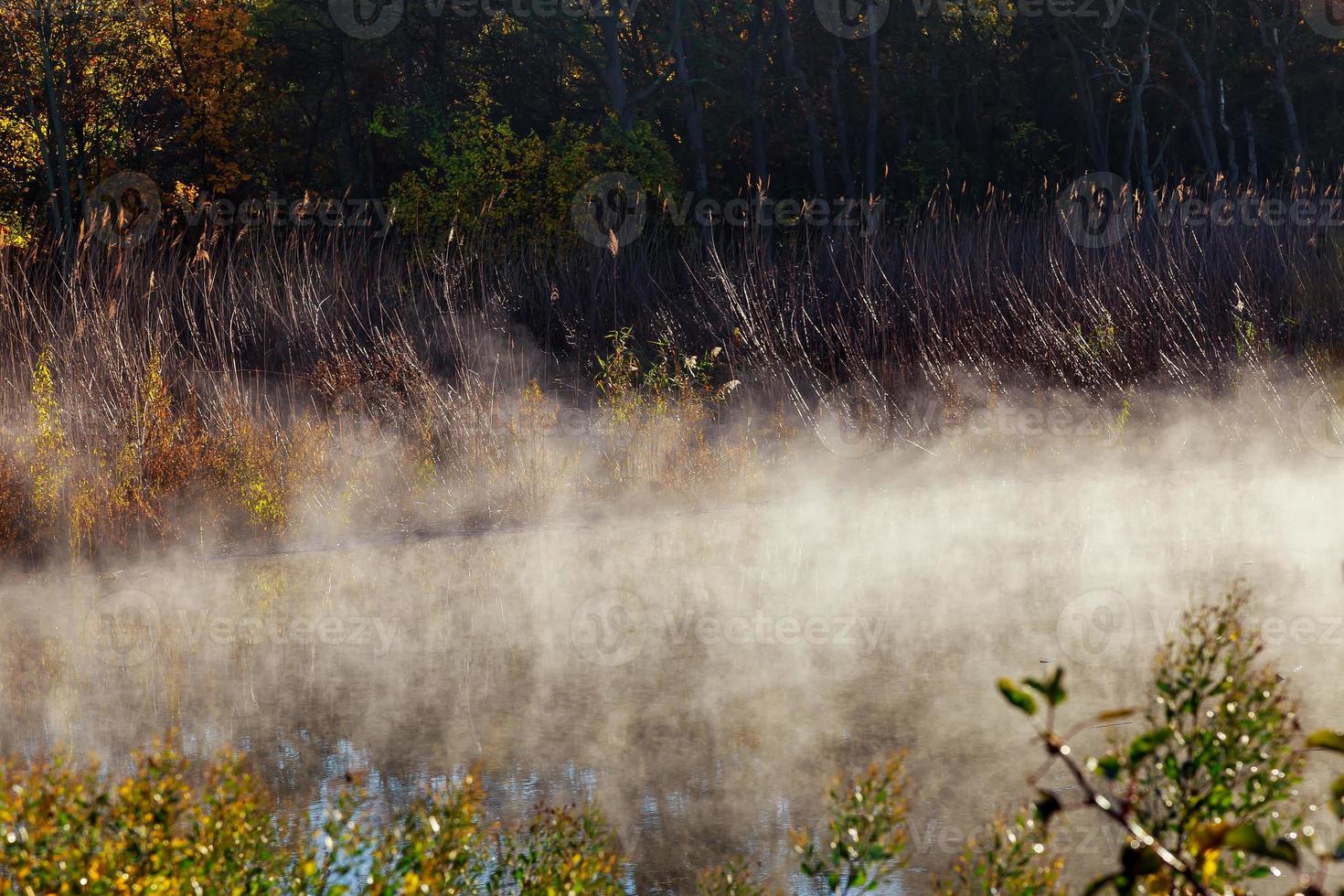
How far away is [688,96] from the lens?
1758cm

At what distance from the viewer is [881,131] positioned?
63.5ft

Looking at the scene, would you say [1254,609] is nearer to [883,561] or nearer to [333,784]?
[883,561]

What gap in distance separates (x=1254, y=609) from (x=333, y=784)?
2.63m

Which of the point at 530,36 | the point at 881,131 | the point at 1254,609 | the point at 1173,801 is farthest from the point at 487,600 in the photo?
the point at 881,131
